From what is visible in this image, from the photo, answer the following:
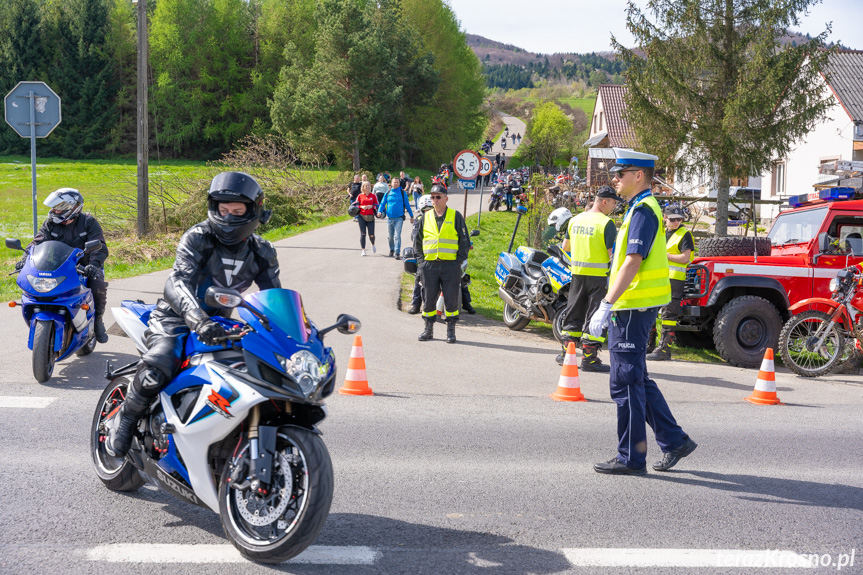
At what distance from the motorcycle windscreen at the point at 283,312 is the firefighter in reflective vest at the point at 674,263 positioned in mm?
7150

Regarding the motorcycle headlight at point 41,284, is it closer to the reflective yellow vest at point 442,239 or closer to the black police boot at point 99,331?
the black police boot at point 99,331

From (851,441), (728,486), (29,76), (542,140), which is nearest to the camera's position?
(728,486)

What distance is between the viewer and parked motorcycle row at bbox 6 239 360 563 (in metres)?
3.49

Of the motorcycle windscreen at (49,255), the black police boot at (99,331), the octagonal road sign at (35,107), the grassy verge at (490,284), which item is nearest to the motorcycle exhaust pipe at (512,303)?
the grassy verge at (490,284)

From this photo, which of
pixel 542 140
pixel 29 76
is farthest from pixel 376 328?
pixel 542 140

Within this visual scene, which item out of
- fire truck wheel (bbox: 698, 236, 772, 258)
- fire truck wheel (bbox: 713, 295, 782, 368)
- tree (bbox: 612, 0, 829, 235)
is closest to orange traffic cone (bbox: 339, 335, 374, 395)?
fire truck wheel (bbox: 713, 295, 782, 368)

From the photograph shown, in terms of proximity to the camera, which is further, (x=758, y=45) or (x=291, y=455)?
(x=758, y=45)

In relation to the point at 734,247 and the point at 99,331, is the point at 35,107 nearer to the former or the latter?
the point at 99,331

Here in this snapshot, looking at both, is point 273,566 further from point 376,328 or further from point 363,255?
point 363,255

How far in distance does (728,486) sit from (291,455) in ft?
10.2

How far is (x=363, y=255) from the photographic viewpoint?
1878cm

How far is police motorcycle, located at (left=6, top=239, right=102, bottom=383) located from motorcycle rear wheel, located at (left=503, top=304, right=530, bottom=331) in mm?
6290

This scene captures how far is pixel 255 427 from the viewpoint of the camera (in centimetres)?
360

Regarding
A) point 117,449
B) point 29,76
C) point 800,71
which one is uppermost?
point 29,76
